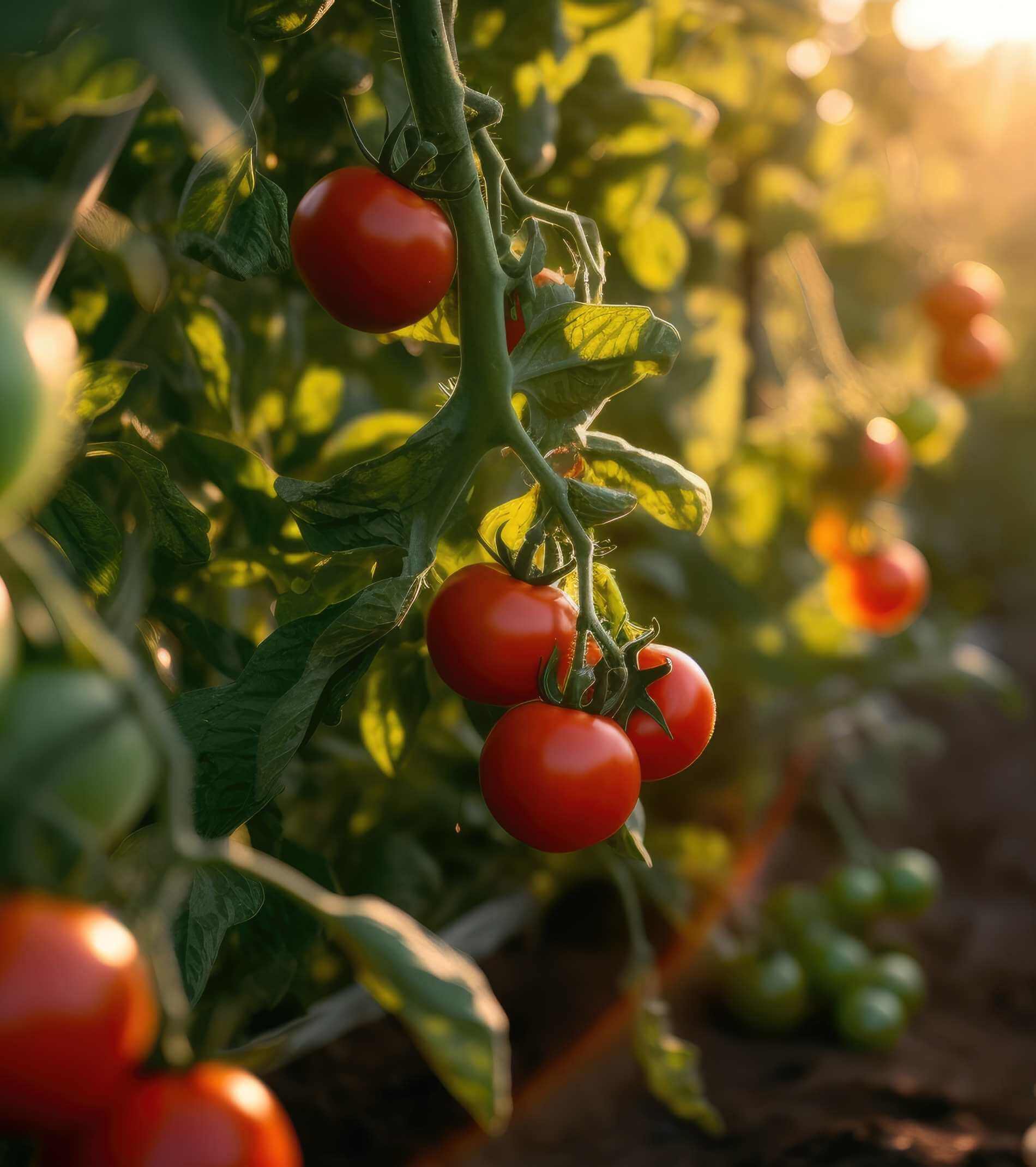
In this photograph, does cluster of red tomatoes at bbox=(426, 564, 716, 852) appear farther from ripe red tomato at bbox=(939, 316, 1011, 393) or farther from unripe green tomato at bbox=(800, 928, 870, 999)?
ripe red tomato at bbox=(939, 316, 1011, 393)

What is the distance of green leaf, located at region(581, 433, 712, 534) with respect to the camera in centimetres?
63

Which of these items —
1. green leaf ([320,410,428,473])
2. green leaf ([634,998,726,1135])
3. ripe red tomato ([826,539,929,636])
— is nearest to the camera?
green leaf ([320,410,428,473])

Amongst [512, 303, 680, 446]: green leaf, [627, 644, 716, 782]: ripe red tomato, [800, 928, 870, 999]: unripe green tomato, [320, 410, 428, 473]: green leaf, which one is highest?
[512, 303, 680, 446]: green leaf

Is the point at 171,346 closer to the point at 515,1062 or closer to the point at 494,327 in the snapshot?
the point at 494,327

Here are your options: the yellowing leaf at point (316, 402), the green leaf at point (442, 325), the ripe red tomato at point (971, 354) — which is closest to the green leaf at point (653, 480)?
the green leaf at point (442, 325)

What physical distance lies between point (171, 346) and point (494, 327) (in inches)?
17.2

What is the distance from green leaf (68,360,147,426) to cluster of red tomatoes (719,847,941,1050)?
1.39 metres

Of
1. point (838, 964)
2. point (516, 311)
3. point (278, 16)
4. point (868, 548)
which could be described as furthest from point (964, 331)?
point (278, 16)

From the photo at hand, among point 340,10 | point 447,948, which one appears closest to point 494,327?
point 447,948

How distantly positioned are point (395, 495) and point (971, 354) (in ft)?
5.18

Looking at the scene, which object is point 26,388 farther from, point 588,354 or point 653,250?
point 653,250

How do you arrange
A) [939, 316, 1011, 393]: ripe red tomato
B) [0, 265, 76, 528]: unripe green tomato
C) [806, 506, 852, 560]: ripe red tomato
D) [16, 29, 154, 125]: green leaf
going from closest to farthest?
[0, 265, 76, 528]: unripe green tomato → [16, 29, 154, 125]: green leaf → [806, 506, 852, 560]: ripe red tomato → [939, 316, 1011, 393]: ripe red tomato

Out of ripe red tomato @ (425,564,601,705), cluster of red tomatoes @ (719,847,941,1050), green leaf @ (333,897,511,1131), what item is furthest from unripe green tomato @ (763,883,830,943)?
green leaf @ (333,897,511,1131)

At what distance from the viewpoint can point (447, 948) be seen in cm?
39
